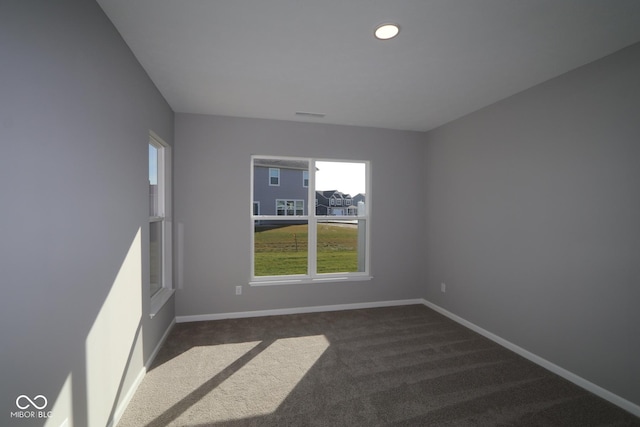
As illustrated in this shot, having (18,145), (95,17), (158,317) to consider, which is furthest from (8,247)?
(158,317)

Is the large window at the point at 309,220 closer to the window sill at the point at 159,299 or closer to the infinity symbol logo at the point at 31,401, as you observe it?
the window sill at the point at 159,299

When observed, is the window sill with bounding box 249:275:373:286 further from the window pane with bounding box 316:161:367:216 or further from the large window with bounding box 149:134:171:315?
the large window with bounding box 149:134:171:315

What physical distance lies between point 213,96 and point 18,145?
218 cm

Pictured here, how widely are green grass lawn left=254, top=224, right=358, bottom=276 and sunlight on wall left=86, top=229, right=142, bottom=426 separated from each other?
179cm

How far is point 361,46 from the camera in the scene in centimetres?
211

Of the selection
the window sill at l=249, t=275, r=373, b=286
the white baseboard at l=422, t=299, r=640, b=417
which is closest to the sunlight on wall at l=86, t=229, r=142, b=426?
the window sill at l=249, t=275, r=373, b=286

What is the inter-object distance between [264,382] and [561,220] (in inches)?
116

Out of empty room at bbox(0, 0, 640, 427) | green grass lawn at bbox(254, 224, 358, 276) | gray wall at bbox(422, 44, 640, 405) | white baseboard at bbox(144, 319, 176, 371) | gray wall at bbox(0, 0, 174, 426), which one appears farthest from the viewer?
green grass lawn at bbox(254, 224, 358, 276)

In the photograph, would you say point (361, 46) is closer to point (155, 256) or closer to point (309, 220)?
point (309, 220)

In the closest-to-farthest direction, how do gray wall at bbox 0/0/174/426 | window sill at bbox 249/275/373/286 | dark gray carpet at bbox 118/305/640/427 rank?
gray wall at bbox 0/0/174/426
dark gray carpet at bbox 118/305/640/427
window sill at bbox 249/275/373/286

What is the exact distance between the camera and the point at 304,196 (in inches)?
163

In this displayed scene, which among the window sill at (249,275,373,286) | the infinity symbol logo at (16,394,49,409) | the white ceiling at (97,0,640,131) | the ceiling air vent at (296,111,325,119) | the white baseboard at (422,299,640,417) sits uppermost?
the white ceiling at (97,0,640,131)

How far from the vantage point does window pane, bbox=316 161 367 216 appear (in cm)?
419

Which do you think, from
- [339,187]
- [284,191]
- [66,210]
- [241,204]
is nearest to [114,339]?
[66,210]
